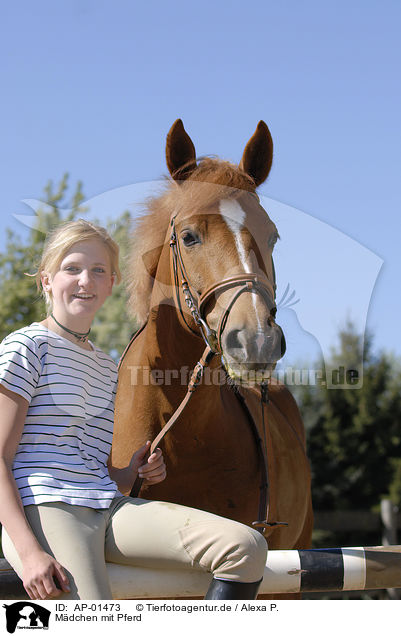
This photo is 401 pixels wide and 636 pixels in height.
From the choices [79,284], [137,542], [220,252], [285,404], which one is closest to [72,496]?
[137,542]

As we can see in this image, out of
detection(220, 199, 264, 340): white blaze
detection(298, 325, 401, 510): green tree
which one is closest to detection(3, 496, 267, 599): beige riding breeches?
detection(220, 199, 264, 340): white blaze

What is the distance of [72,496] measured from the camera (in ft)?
5.89

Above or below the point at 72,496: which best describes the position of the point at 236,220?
above

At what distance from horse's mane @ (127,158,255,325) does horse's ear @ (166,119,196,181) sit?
5 centimetres

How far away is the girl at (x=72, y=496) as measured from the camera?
1715 millimetres

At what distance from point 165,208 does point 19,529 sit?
6.09ft

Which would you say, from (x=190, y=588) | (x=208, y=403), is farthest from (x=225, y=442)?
(x=190, y=588)

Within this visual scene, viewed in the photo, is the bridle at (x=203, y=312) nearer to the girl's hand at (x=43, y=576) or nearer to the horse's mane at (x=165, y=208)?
the horse's mane at (x=165, y=208)

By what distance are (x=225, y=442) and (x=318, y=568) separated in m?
0.78

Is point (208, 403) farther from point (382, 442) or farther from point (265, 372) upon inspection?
point (382, 442)

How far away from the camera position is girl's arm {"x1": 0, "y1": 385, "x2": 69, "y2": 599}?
65.4 inches

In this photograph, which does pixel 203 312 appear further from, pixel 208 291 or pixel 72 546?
pixel 72 546
